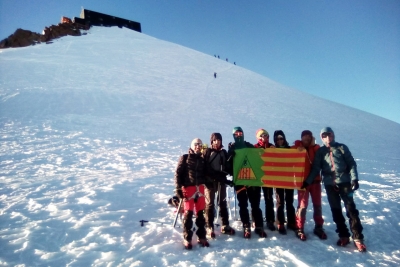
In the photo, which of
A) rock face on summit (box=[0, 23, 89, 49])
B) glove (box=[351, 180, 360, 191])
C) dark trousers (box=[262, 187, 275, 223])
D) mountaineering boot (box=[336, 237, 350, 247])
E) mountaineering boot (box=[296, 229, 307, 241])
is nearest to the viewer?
glove (box=[351, 180, 360, 191])

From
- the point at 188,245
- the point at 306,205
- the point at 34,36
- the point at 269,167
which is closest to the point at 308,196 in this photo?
the point at 306,205

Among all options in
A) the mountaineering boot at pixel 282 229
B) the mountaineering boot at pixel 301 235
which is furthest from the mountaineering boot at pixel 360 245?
the mountaineering boot at pixel 282 229

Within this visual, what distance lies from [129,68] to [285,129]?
60.3 feet

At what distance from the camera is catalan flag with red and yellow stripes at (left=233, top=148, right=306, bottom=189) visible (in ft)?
17.5

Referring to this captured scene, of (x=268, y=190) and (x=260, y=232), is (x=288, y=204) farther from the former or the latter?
(x=260, y=232)

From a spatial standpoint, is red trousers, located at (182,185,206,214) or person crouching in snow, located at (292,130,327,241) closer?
red trousers, located at (182,185,206,214)

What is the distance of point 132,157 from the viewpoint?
1031 centimetres

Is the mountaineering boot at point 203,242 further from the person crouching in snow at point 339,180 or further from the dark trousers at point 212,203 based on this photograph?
the person crouching in snow at point 339,180

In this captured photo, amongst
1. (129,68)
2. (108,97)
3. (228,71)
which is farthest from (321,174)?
(228,71)

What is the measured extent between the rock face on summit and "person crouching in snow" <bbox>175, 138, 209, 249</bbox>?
1754 inches

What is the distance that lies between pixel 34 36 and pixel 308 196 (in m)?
48.3

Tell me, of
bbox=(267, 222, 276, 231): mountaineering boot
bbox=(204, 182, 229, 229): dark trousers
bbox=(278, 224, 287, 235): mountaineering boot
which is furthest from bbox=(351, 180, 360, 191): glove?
bbox=(204, 182, 229, 229): dark trousers

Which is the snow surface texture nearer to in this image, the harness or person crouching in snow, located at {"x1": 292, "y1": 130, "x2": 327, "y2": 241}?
person crouching in snow, located at {"x1": 292, "y1": 130, "x2": 327, "y2": 241}

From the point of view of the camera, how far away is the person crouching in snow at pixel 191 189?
15.5ft
